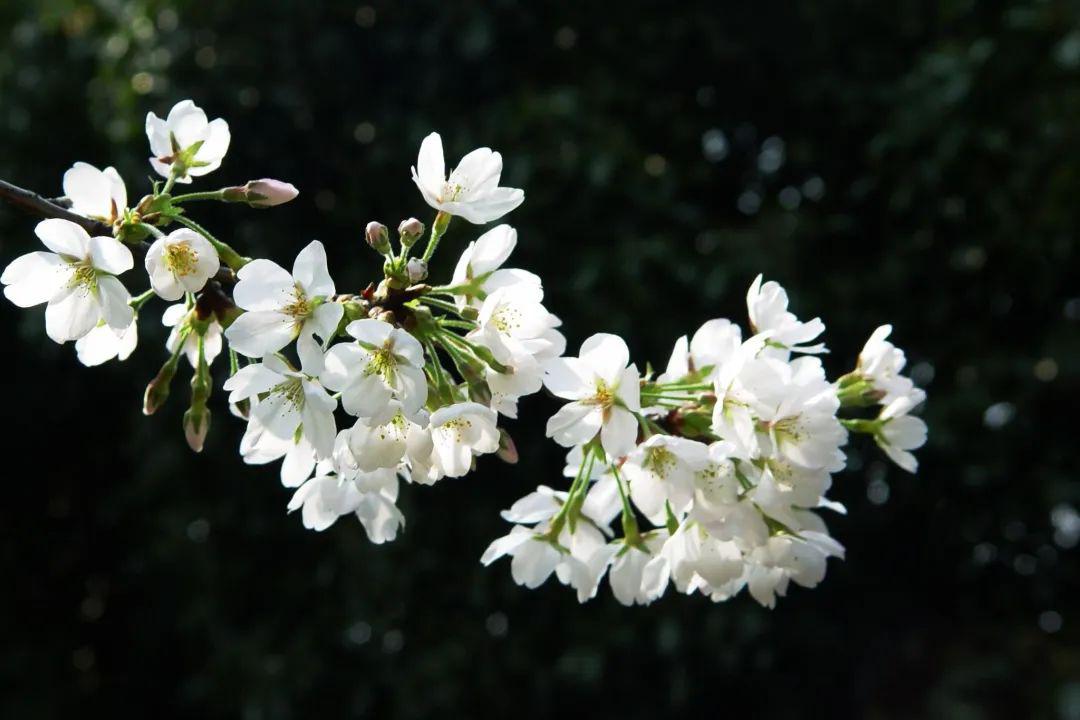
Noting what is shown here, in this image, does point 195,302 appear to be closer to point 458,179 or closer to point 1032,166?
point 458,179

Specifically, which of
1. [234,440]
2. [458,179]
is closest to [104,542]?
[234,440]

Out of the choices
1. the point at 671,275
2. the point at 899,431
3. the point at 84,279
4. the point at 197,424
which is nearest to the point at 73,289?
the point at 84,279

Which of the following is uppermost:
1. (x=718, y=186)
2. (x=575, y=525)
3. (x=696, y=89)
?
(x=575, y=525)

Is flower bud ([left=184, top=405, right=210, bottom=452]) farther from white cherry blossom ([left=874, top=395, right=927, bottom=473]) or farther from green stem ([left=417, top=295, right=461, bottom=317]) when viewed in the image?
white cherry blossom ([left=874, top=395, right=927, bottom=473])

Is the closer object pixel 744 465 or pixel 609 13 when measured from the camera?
pixel 744 465

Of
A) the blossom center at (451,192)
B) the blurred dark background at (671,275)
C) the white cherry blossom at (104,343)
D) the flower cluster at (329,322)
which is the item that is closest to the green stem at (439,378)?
the flower cluster at (329,322)

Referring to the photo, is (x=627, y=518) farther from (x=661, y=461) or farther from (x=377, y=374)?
(x=377, y=374)

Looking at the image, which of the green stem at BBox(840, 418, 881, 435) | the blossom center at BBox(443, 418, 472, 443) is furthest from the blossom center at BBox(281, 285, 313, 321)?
the green stem at BBox(840, 418, 881, 435)
